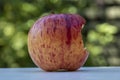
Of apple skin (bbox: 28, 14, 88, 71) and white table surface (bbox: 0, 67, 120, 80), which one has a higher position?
apple skin (bbox: 28, 14, 88, 71)

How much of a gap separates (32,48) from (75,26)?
0.15m

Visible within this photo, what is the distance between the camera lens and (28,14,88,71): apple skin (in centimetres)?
147

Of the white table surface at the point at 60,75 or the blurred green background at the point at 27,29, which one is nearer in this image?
the white table surface at the point at 60,75

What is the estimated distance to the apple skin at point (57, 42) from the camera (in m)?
1.47

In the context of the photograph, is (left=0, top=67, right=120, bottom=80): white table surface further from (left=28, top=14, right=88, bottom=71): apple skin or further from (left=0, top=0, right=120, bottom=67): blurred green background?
(left=0, top=0, right=120, bottom=67): blurred green background

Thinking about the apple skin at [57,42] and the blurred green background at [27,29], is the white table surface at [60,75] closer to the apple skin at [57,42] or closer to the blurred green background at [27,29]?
the apple skin at [57,42]

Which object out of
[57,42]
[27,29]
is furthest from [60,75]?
[27,29]

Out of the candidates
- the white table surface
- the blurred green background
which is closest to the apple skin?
the white table surface

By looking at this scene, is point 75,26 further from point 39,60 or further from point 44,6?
point 44,6

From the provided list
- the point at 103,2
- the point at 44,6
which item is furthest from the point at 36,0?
the point at 103,2

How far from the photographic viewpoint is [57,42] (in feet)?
4.81

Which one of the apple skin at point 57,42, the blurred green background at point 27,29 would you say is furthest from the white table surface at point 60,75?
the blurred green background at point 27,29

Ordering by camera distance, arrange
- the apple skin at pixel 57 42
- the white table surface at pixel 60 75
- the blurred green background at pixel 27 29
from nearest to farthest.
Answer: the white table surface at pixel 60 75, the apple skin at pixel 57 42, the blurred green background at pixel 27 29

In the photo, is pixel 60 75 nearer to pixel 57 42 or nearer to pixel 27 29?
pixel 57 42
